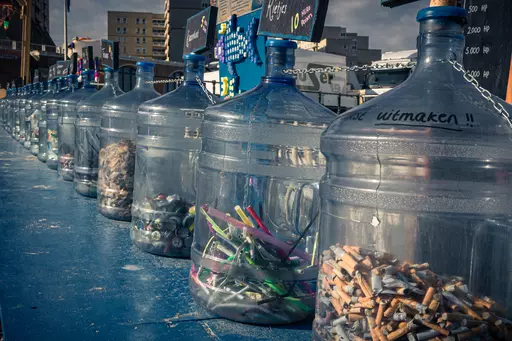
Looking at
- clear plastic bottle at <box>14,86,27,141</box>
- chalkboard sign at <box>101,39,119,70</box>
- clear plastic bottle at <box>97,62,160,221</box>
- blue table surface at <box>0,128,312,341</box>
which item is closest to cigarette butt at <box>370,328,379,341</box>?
blue table surface at <box>0,128,312,341</box>

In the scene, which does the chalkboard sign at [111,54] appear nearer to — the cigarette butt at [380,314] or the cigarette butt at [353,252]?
the cigarette butt at [353,252]

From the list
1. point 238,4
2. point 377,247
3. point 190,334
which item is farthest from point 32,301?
point 238,4

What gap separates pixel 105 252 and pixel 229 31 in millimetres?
6884

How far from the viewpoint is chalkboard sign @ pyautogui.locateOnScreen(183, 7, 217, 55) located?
394 cm

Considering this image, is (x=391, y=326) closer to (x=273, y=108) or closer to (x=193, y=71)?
(x=273, y=108)

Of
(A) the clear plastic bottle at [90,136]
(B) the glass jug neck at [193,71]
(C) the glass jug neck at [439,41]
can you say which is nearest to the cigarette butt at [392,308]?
(C) the glass jug neck at [439,41]

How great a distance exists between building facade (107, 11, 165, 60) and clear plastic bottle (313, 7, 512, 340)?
98.4ft

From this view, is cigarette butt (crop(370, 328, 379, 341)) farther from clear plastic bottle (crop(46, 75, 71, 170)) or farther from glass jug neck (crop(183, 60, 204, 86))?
clear plastic bottle (crop(46, 75, 71, 170))

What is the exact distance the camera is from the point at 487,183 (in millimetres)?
1423

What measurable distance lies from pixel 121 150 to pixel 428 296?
9.33 feet

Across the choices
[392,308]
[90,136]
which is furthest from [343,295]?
[90,136]

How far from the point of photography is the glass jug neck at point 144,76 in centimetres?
382

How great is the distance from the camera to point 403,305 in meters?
1.37

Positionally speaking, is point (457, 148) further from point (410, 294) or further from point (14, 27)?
point (14, 27)
